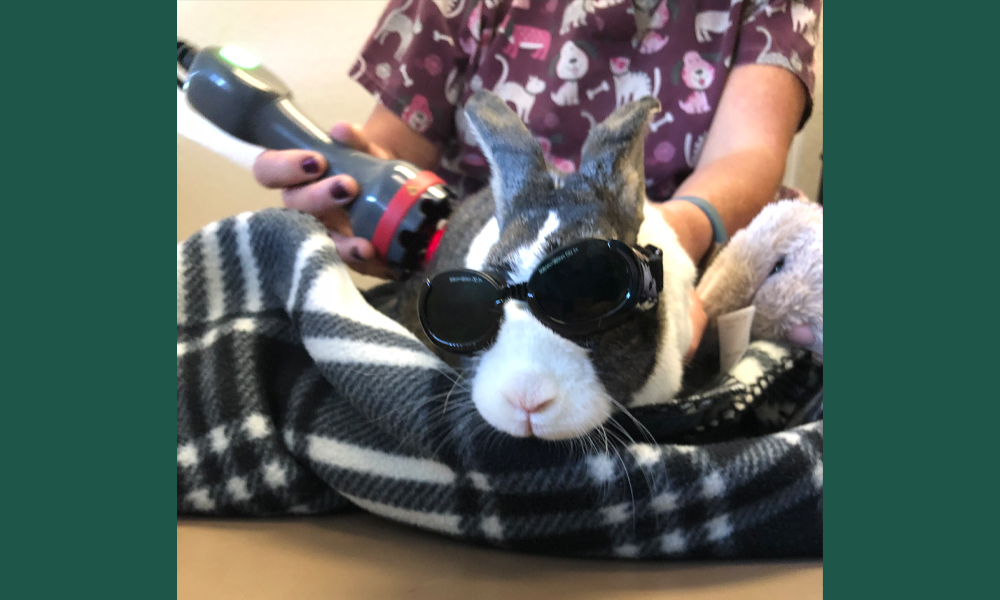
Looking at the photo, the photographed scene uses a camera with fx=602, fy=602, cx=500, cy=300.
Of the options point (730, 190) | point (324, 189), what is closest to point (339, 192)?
point (324, 189)

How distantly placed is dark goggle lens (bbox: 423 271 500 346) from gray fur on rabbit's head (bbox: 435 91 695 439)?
0.6 inches

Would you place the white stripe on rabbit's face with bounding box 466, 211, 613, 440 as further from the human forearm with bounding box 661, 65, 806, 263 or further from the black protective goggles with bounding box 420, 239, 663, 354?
the human forearm with bounding box 661, 65, 806, 263

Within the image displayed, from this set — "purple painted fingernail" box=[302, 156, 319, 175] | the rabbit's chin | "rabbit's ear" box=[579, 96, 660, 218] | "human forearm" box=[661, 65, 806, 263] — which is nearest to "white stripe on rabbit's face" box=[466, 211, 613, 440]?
the rabbit's chin

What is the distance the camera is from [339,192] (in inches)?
27.0

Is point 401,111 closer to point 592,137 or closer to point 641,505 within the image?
point 592,137

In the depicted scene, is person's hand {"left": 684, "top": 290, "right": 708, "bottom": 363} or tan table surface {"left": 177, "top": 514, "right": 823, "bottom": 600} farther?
person's hand {"left": 684, "top": 290, "right": 708, "bottom": 363}

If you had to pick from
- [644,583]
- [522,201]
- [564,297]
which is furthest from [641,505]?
[522,201]

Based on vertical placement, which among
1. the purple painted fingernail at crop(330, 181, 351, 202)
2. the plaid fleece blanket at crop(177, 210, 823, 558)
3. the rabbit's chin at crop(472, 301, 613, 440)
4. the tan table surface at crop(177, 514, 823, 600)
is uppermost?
the purple painted fingernail at crop(330, 181, 351, 202)

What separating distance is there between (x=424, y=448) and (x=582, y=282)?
0.16 m

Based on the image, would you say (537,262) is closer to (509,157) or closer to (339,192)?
(509,157)

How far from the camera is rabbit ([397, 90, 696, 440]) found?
0.42 m

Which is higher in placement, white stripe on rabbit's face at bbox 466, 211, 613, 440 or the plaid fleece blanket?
white stripe on rabbit's face at bbox 466, 211, 613, 440

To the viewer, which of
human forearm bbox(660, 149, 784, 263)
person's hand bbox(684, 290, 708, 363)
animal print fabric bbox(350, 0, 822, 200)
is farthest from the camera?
animal print fabric bbox(350, 0, 822, 200)

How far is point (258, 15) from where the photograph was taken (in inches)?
25.7
